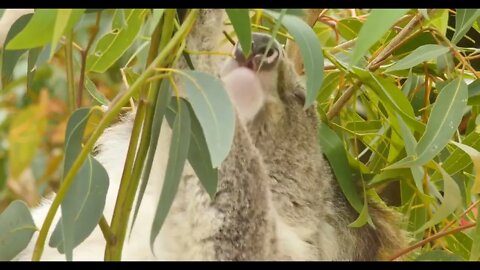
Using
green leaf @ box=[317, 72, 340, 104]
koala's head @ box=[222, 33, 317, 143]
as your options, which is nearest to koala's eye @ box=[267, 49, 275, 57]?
koala's head @ box=[222, 33, 317, 143]

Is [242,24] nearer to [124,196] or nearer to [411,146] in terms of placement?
[124,196]

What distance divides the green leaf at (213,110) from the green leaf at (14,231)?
0.37 m

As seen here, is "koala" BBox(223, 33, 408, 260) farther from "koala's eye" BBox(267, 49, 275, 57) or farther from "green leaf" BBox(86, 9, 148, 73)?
"green leaf" BBox(86, 9, 148, 73)

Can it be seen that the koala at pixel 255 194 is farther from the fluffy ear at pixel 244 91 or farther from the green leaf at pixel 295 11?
the green leaf at pixel 295 11

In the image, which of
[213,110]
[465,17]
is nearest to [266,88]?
[465,17]

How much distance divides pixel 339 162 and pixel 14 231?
0.68 meters

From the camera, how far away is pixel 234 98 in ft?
5.95

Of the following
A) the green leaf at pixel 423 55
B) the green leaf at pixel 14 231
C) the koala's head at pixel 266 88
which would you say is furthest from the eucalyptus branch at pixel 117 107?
the green leaf at pixel 423 55

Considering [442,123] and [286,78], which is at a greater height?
[442,123]

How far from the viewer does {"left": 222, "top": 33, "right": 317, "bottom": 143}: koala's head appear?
1794 mm

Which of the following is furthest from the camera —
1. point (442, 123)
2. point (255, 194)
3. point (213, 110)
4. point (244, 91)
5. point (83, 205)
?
point (244, 91)

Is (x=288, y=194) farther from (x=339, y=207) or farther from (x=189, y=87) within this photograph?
(x=189, y=87)

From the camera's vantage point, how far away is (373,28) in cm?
114
